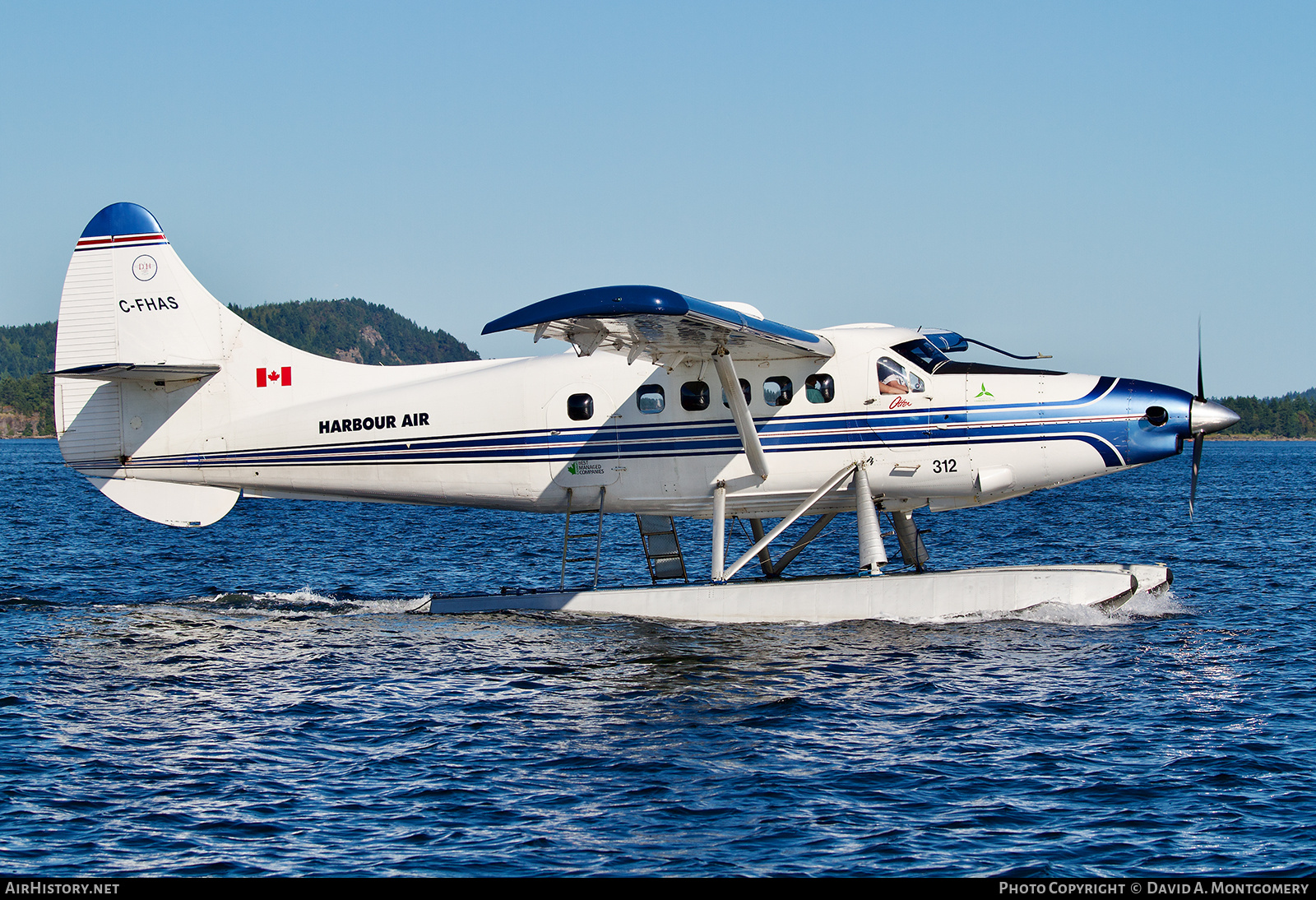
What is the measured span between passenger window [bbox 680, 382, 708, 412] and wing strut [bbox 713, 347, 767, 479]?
0.27 m

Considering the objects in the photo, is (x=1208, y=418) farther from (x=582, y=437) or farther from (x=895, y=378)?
(x=582, y=437)

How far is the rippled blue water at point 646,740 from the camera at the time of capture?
7.63m

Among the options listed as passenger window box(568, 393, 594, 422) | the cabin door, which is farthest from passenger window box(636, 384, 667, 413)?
passenger window box(568, 393, 594, 422)

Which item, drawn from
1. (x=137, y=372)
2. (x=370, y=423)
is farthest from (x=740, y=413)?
(x=137, y=372)

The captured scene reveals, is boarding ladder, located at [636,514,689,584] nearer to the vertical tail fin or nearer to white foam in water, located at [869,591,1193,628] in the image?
white foam in water, located at [869,591,1193,628]

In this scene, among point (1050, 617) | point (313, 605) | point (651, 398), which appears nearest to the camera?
point (1050, 617)

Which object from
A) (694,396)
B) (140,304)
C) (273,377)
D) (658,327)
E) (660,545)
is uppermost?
(140,304)

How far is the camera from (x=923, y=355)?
14.8 m

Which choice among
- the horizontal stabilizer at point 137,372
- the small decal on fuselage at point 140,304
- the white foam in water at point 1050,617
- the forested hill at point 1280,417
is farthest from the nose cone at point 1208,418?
the forested hill at point 1280,417

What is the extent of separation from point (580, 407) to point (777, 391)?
2.73 m

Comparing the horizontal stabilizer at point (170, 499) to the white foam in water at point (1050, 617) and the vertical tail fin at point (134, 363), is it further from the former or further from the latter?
the white foam in water at point (1050, 617)

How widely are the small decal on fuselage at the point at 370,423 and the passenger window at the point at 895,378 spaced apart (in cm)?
629

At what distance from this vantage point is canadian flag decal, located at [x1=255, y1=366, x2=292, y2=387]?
16.1 metres

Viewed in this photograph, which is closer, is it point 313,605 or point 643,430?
point 643,430
